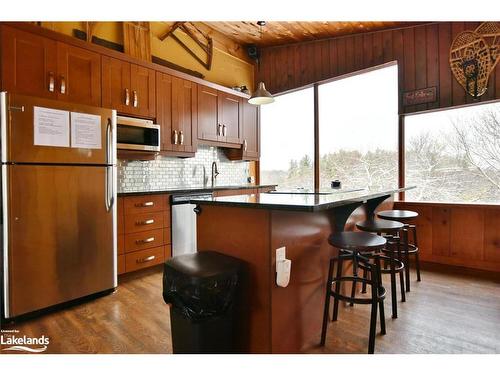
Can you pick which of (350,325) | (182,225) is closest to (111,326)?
(182,225)

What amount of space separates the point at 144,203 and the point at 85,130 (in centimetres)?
97

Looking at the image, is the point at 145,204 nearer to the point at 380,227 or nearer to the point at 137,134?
the point at 137,134

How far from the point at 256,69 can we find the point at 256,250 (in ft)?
14.9

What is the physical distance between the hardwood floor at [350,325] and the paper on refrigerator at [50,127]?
4.51ft

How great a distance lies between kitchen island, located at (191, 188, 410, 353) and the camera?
164 cm

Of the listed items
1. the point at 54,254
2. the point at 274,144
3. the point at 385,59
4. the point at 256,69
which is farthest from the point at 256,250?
the point at 256,69

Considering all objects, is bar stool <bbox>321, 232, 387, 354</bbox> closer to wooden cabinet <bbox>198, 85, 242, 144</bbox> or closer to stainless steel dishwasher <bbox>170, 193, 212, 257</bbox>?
stainless steel dishwasher <bbox>170, 193, 212, 257</bbox>

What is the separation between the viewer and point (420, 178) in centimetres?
373

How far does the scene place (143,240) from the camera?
10.6 ft

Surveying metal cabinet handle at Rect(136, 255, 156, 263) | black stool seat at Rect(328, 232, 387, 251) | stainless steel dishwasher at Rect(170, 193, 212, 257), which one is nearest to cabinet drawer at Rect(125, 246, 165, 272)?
metal cabinet handle at Rect(136, 255, 156, 263)

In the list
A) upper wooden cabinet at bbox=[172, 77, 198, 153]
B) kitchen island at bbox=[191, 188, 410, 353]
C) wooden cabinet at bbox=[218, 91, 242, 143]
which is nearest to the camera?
kitchen island at bbox=[191, 188, 410, 353]

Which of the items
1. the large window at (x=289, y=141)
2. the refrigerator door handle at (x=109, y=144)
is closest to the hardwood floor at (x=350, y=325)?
the refrigerator door handle at (x=109, y=144)

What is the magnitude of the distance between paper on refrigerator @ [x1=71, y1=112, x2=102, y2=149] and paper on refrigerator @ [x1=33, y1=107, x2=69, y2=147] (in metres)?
0.05
